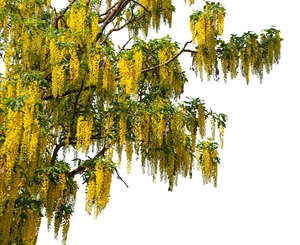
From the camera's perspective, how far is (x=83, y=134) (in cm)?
669

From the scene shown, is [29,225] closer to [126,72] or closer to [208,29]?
[126,72]

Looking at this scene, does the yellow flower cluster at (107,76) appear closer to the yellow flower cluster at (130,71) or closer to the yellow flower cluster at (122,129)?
the yellow flower cluster at (130,71)

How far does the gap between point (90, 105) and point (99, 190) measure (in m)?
1.83

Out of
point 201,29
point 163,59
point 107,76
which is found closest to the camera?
point 107,76

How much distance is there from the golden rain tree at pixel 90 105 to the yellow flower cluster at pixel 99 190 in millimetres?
17

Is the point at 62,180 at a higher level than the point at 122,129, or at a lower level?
lower

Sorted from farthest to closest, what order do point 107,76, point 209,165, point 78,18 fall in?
1. point 209,165
2. point 78,18
3. point 107,76

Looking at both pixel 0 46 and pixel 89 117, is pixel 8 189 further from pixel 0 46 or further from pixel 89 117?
pixel 0 46

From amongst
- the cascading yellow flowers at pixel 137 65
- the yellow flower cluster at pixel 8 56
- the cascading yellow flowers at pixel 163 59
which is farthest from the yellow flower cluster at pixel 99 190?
the yellow flower cluster at pixel 8 56

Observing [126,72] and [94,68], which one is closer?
[94,68]

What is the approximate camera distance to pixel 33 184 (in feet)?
21.6

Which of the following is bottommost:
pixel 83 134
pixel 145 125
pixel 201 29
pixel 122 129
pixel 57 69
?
pixel 83 134

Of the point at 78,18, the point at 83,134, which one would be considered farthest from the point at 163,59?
the point at 83,134

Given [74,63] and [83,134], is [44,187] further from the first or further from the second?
[74,63]
